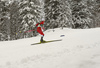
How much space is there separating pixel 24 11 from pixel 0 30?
20.3ft

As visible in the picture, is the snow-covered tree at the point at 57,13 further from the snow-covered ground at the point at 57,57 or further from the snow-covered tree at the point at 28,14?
the snow-covered ground at the point at 57,57

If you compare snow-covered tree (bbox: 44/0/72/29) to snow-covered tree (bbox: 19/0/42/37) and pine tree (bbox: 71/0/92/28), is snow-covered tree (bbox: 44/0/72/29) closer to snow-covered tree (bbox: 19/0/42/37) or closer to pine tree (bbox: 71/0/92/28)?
snow-covered tree (bbox: 19/0/42/37)

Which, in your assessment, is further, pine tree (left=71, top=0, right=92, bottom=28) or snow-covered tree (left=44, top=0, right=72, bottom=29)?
pine tree (left=71, top=0, right=92, bottom=28)

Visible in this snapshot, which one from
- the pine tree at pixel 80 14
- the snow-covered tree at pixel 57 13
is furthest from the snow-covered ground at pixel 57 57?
the pine tree at pixel 80 14

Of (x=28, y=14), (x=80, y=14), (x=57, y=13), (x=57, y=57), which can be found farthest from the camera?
(x=80, y=14)

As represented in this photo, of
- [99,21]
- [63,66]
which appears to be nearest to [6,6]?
[63,66]

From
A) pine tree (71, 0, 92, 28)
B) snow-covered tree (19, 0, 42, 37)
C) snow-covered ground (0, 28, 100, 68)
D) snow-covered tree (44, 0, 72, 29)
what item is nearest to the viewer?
snow-covered ground (0, 28, 100, 68)

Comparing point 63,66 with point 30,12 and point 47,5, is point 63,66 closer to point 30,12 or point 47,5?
point 30,12

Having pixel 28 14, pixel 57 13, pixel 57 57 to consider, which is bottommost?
pixel 57 57

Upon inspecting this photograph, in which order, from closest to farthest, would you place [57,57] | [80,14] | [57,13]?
[57,57]
[57,13]
[80,14]

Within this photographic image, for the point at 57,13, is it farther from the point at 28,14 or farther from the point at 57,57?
the point at 57,57

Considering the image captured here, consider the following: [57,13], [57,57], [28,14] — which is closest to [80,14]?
[57,13]

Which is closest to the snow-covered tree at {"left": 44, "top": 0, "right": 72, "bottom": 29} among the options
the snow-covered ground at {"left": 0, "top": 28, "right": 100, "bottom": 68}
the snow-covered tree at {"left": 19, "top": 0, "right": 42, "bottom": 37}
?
the snow-covered tree at {"left": 19, "top": 0, "right": 42, "bottom": 37}

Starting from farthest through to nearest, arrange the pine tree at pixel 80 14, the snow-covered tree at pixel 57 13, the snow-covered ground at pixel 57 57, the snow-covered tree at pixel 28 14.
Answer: the pine tree at pixel 80 14, the snow-covered tree at pixel 57 13, the snow-covered tree at pixel 28 14, the snow-covered ground at pixel 57 57
